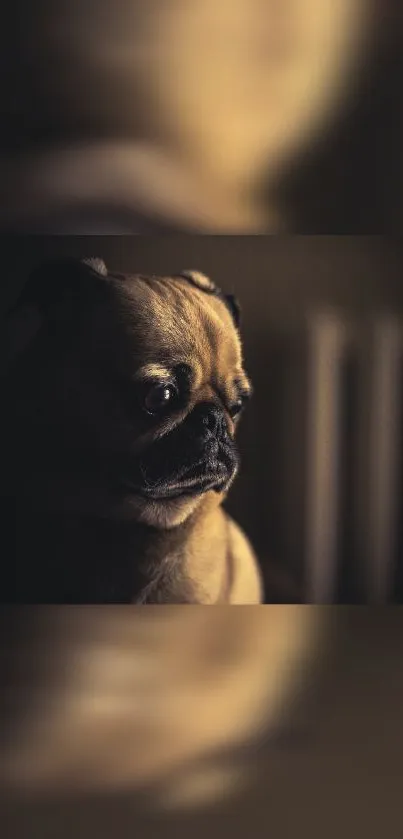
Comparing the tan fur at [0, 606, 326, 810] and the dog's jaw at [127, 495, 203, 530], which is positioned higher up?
the dog's jaw at [127, 495, 203, 530]

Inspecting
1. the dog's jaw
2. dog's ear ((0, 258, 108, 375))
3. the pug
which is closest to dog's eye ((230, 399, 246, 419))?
the pug

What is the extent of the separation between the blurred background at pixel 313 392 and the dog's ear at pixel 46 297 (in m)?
0.01

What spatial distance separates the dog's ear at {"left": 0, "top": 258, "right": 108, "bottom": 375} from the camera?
98 cm

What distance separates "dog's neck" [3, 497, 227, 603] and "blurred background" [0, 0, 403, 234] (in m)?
0.33

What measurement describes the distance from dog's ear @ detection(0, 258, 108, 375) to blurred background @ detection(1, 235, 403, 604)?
0.04 ft

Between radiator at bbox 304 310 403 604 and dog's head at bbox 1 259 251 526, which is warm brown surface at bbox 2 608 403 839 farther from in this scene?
dog's head at bbox 1 259 251 526

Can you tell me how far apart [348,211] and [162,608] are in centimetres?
51

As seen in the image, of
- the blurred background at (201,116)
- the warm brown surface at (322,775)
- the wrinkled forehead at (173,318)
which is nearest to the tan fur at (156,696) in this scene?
the warm brown surface at (322,775)

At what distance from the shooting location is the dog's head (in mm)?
977

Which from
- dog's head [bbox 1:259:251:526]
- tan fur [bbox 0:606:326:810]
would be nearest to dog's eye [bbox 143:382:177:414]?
dog's head [bbox 1:259:251:526]

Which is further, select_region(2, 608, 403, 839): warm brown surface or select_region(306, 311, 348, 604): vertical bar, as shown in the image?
select_region(306, 311, 348, 604): vertical bar

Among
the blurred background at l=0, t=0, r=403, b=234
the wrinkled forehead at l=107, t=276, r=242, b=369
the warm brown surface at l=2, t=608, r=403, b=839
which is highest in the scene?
the blurred background at l=0, t=0, r=403, b=234

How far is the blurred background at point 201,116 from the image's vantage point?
960mm

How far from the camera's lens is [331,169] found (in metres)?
0.99
